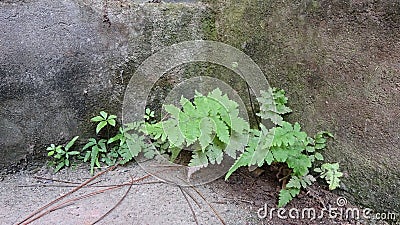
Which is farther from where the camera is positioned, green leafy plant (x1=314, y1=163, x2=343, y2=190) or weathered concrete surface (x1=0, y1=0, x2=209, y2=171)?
weathered concrete surface (x1=0, y1=0, x2=209, y2=171)

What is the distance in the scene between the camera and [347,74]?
1.58m

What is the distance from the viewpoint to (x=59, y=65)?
1.91 meters

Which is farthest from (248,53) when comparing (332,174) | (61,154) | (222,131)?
(61,154)

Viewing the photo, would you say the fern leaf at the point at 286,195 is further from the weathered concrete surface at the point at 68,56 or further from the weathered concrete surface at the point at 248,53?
the weathered concrete surface at the point at 68,56

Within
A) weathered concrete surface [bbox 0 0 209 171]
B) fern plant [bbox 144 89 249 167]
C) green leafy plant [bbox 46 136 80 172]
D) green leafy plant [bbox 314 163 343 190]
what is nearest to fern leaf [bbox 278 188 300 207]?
green leafy plant [bbox 314 163 343 190]

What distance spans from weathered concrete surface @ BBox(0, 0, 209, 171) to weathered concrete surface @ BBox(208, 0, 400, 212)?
0.51 metres

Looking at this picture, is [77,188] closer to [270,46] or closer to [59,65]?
[59,65]

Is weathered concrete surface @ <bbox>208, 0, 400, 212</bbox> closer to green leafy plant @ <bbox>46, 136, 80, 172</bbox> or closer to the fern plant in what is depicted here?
the fern plant

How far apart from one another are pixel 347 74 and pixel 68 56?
Answer: 4.75 feet

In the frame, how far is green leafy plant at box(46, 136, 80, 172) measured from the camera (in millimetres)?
1983

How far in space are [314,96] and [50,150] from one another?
4.90 feet

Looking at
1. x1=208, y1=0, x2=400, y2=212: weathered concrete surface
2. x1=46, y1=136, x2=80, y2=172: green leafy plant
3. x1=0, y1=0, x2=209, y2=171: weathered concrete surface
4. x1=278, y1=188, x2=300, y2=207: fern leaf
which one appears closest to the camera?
x1=208, y1=0, x2=400, y2=212: weathered concrete surface

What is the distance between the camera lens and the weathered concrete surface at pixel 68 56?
185cm

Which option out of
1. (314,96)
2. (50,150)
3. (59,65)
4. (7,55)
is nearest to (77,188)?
(50,150)
